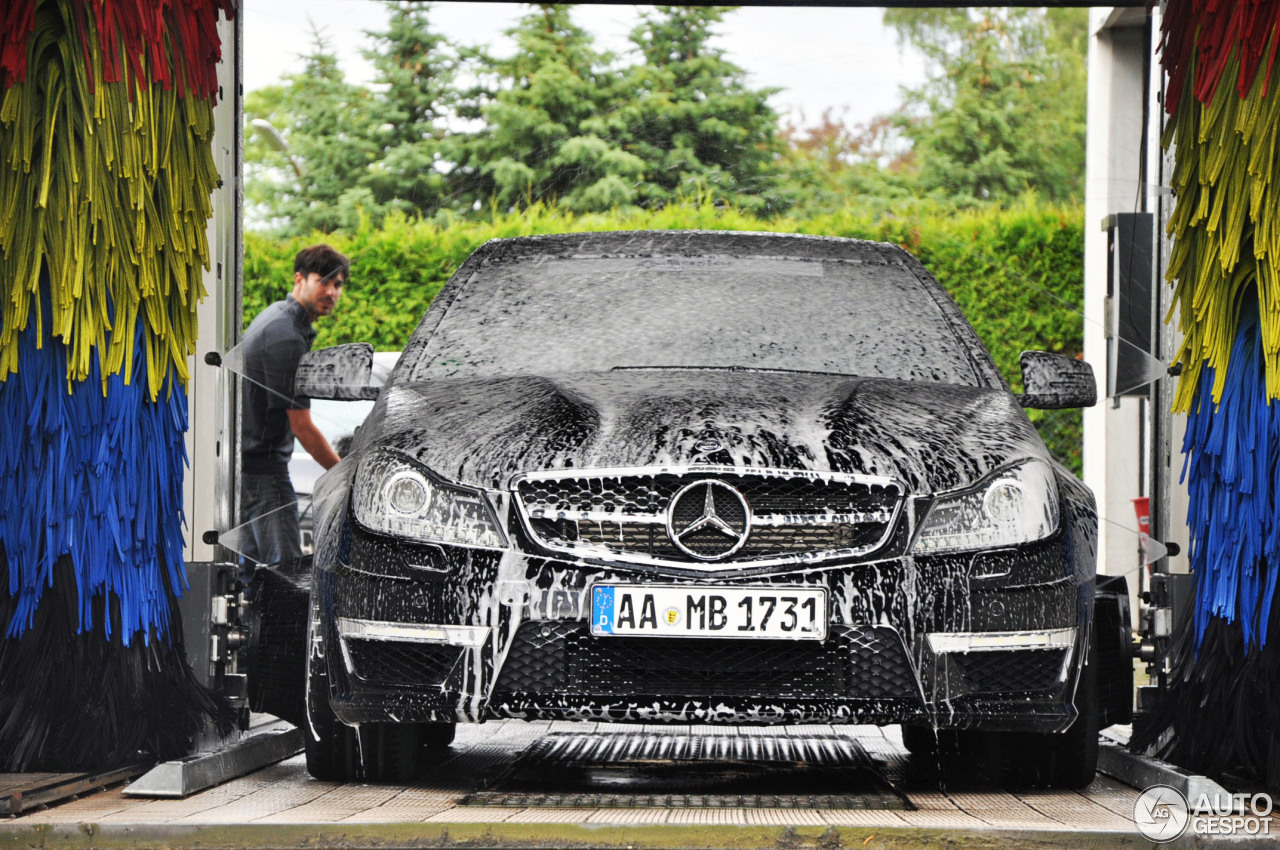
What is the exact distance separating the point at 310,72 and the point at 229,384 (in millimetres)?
2891

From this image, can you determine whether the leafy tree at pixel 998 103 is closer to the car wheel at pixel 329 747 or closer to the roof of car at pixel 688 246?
the roof of car at pixel 688 246

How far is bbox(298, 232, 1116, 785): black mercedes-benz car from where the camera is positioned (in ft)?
12.7

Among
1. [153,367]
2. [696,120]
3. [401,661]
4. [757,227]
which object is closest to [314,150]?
[696,120]

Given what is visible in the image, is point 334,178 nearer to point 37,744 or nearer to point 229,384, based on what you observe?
point 229,384

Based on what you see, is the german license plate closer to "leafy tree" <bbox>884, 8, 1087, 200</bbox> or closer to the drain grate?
the drain grate

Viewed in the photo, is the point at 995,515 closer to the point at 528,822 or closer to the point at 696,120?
the point at 528,822

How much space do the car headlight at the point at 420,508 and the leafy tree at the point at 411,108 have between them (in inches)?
132

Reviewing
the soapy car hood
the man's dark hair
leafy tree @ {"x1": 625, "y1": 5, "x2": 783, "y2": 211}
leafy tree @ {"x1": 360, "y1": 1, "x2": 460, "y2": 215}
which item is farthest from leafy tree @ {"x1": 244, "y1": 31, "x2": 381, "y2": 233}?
the soapy car hood

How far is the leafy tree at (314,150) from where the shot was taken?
290 inches

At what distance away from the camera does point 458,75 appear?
8.39 metres

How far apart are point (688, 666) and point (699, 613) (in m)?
0.13

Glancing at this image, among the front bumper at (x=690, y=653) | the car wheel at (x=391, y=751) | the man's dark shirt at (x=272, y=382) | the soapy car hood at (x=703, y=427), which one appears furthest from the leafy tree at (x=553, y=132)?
the front bumper at (x=690, y=653)

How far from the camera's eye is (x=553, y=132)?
26.7 feet

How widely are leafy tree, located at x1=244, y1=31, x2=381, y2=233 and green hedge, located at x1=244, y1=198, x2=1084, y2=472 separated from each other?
14.5 inches
